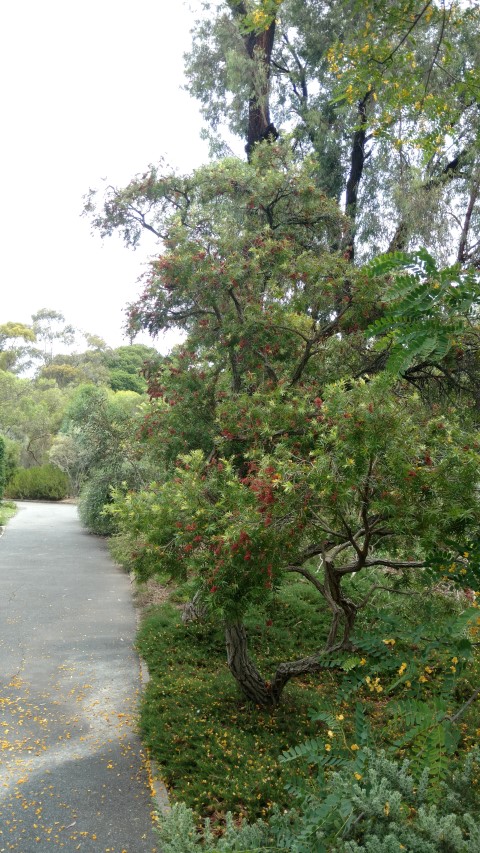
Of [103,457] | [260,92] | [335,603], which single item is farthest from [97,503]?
[335,603]

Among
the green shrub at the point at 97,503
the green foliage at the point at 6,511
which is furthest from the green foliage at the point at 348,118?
the green foliage at the point at 6,511

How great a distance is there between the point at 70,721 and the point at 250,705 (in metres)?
1.74

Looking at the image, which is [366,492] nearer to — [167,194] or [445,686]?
[445,686]

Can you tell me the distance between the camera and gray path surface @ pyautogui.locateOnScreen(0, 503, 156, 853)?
4500mm

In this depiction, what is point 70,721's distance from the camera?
6344 mm

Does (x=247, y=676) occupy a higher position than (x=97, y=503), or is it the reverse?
(x=97, y=503)

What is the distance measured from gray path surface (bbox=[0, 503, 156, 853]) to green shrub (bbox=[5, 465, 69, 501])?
23214 mm

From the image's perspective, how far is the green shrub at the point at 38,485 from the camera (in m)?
35.1

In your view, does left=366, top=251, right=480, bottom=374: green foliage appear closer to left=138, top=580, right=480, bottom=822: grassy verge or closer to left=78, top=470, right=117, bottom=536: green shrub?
left=138, top=580, right=480, bottom=822: grassy verge

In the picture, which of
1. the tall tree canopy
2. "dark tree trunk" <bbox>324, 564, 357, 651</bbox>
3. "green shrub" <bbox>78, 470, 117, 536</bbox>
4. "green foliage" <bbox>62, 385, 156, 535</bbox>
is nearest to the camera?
the tall tree canopy

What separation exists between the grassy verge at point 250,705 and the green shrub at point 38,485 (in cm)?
2756

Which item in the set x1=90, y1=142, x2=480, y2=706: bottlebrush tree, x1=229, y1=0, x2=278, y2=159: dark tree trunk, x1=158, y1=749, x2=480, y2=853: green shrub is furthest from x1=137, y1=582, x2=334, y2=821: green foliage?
x1=229, y1=0, x2=278, y2=159: dark tree trunk

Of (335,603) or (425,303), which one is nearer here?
(425,303)

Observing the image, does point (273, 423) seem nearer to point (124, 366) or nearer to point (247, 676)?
point (247, 676)
